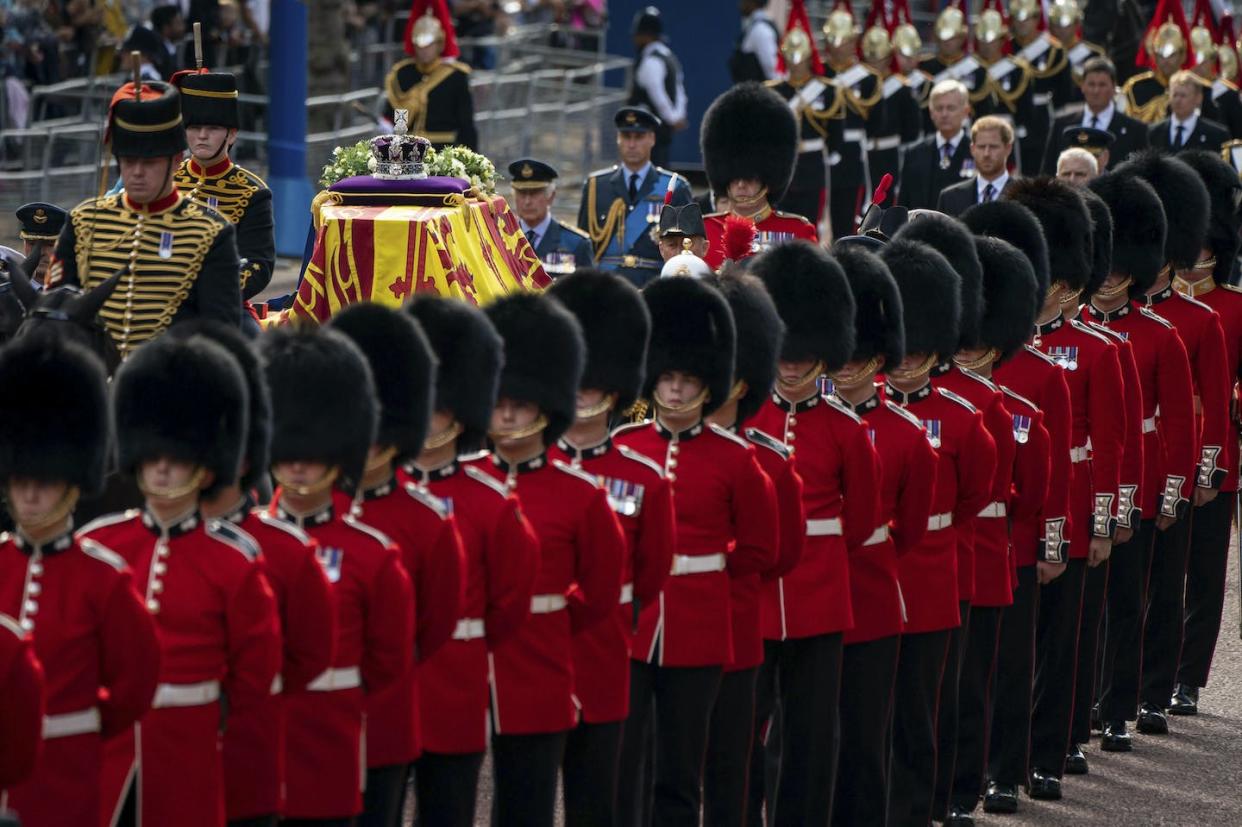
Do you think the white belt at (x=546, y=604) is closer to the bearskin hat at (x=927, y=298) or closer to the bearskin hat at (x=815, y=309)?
the bearskin hat at (x=815, y=309)

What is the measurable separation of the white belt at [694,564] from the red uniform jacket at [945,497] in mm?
839

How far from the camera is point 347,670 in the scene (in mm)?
4770

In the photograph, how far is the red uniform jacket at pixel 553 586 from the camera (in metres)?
5.16

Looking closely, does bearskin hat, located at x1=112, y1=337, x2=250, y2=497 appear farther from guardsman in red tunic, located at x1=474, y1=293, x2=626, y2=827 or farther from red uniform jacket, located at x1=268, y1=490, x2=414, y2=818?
guardsman in red tunic, located at x1=474, y1=293, x2=626, y2=827

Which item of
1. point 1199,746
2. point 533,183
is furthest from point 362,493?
point 533,183

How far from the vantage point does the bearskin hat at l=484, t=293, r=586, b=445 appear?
525cm

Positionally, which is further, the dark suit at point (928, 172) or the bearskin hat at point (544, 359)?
the dark suit at point (928, 172)

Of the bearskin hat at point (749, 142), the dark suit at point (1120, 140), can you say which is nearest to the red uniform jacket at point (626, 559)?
the bearskin hat at point (749, 142)

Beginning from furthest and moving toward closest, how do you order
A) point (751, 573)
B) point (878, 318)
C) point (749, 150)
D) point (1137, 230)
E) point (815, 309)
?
point (749, 150)
point (1137, 230)
point (878, 318)
point (815, 309)
point (751, 573)

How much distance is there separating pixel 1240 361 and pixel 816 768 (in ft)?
10.4

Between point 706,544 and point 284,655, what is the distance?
1.32 metres

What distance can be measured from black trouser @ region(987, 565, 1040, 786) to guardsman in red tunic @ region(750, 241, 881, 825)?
3.34 ft

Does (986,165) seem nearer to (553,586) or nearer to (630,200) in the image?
(630,200)

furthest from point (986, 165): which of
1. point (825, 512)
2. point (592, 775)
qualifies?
point (592, 775)
